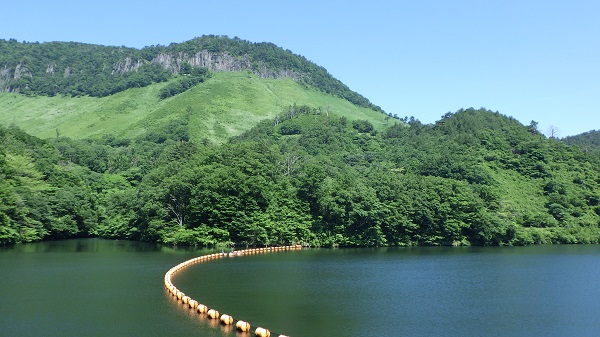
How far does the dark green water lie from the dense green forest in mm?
11645

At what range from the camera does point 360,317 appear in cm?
3189

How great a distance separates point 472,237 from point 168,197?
46.3 m

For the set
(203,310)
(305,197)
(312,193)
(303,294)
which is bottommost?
(203,310)

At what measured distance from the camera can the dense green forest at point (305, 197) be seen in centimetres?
7450

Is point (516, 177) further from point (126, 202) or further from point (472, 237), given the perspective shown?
point (126, 202)

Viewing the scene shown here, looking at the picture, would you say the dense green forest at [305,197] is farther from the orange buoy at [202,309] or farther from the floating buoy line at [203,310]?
the orange buoy at [202,309]

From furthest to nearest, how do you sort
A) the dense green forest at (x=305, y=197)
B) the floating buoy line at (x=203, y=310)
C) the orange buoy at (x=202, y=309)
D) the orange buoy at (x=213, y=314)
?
the dense green forest at (x=305, y=197) < the orange buoy at (x=202, y=309) < the orange buoy at (x=213, y=314) < the floating buoy line at (x=203, y=310)

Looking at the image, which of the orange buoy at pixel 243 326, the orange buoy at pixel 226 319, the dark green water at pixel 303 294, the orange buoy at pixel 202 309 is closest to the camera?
the orange buoy at pixel 243 326

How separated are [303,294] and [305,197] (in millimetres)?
44717

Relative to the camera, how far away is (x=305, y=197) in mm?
83125

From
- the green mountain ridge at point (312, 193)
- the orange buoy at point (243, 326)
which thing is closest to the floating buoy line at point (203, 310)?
the orange buoy at point (243, 326)

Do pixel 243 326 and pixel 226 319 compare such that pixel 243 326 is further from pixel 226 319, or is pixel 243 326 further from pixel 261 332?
pixel 226 319

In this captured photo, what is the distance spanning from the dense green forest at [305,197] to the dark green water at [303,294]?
1164 cm

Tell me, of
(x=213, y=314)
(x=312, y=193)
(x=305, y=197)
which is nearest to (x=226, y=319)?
(x=213, y=314)
